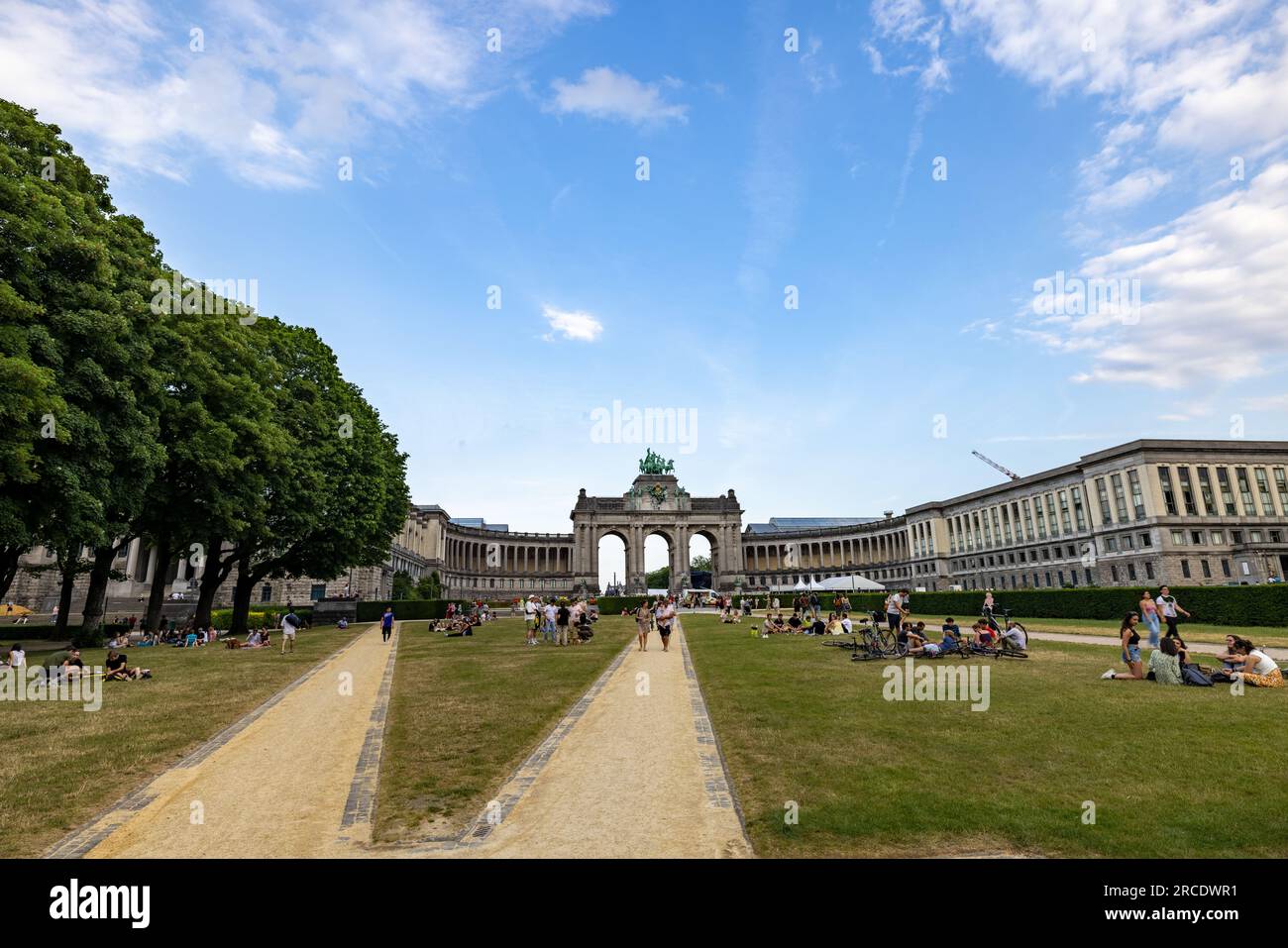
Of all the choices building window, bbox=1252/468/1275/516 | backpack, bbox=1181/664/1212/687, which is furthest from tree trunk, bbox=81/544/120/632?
building window, bbox=1252/468/1275/516

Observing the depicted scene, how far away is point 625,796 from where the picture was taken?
332 inches

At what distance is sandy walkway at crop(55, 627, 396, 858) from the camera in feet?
23.3

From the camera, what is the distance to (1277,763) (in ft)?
29.4

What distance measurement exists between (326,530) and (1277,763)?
4456cm

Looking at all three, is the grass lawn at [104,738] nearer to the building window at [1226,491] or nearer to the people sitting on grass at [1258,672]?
the people sitting on grass at [1258,672]

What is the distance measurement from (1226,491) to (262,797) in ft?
338

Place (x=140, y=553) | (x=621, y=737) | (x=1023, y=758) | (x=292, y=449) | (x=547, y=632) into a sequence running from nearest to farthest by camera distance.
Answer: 1. (x=1023, y=758)
2. (x=621, y=737)
3. (x=547, y=632)
4. (x=292, y=449)
5. (x=140, y=553)

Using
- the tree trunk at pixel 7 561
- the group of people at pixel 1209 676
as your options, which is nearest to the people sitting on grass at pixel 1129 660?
the group of people at pixel 1209 676

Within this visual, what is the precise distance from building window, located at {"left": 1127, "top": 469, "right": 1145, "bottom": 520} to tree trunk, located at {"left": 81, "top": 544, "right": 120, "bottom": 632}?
9732 cm

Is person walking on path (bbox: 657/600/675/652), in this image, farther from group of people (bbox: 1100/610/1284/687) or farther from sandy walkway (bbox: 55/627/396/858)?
group of people (bbox: 1100/610/1284/687)

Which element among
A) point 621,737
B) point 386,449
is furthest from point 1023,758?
point 386,449

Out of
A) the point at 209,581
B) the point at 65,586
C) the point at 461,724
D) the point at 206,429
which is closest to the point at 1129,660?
the point at 461,724

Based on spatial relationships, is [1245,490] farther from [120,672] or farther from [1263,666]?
[120,672]

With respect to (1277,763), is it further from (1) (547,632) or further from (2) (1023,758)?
(1) (547,632)
